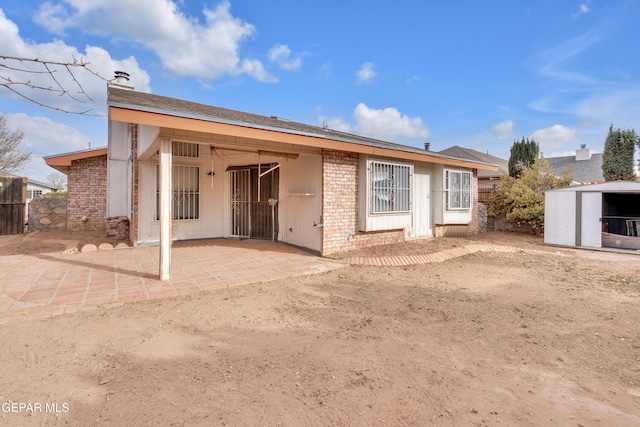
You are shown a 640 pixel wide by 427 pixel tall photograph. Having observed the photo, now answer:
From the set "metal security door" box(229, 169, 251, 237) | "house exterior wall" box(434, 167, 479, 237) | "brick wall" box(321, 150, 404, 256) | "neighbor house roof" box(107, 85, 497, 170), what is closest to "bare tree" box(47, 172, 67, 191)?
"metal security door" box(229, 169, 251, 237)

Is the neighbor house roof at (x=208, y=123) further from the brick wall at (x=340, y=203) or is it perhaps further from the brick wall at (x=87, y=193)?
the brick wall at (x=87, y=193)

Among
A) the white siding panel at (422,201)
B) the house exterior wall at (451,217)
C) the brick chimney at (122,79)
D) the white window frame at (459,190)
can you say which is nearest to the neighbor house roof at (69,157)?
the brick chimney at (122,79)

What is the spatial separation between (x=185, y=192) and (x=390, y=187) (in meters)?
5.96

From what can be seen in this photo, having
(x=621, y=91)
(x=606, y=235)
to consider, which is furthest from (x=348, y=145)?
(x=621, y=91)

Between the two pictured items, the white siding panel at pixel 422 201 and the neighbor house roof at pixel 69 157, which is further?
the neighbor house roof at pixel 69 157

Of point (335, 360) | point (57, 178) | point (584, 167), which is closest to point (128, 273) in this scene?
point (335, 360)

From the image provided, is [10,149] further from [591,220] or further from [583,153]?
[583,153]

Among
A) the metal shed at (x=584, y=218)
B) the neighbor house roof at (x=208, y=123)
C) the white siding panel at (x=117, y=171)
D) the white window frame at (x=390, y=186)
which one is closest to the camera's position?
the neighbor house roof at (x=208, y=123)

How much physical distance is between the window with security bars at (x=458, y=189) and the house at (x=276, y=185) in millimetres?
34

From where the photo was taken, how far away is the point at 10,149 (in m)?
18.6

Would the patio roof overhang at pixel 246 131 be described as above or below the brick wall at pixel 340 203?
above

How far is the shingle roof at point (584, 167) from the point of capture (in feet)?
80.0

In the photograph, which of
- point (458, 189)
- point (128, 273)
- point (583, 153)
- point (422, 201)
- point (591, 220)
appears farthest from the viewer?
point (583, 153)

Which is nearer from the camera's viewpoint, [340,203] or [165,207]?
[165,207]
